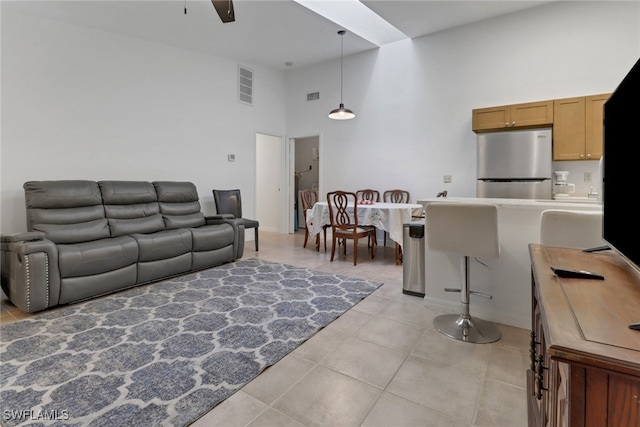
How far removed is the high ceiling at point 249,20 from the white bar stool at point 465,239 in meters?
3.15

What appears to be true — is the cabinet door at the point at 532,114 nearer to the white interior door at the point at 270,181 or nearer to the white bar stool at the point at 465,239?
the white bar stool at the point at 465,239

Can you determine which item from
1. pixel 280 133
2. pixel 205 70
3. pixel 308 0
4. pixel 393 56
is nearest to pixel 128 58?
pixel 205 70

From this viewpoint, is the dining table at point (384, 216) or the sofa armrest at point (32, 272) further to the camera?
the dining table at point (384, 216)

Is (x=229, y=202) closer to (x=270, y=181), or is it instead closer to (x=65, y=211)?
(x=270, y=181)

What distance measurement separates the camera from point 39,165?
344 centimetres

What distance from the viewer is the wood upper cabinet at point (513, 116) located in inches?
150

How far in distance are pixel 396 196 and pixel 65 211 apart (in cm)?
448

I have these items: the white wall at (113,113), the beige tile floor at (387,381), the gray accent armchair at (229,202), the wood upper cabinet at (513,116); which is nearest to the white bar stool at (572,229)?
the beige tile floor at (387,381)

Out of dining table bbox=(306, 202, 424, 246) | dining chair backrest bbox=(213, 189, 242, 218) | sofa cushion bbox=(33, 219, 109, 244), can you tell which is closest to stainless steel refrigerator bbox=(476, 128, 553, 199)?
dining table bbox=(306, 202, 424, 246)

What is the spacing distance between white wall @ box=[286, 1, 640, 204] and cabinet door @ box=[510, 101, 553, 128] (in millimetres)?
335

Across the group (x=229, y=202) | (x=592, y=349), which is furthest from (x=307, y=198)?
(x=592, y=349)

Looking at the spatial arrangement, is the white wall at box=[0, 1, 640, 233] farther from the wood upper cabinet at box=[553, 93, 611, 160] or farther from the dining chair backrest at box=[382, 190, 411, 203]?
the wood upper cabinet at box=[553, 93, 611, 160]

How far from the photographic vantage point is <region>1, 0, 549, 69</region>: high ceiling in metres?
→ 3.46

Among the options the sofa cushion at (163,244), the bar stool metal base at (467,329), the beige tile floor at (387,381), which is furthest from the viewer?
the sofa cushion at (163,244)
